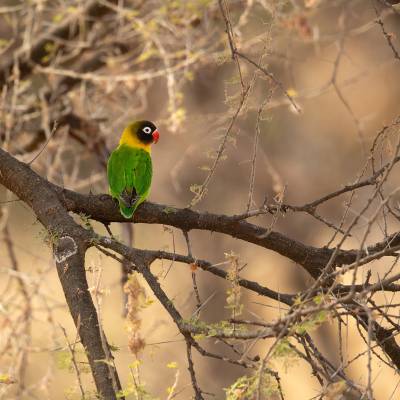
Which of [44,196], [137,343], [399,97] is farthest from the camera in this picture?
[399,97]

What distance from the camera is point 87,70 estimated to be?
7188 millimetres

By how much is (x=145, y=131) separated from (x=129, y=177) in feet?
3.39

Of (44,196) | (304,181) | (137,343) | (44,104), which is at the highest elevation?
(304,181)

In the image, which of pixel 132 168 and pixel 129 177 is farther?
pixel 132 168

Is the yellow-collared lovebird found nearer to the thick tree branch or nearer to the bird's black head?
the bird's black head

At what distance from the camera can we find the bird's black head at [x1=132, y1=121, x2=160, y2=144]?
19.2 ft

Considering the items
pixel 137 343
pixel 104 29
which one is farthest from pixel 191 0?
pixel 137 343

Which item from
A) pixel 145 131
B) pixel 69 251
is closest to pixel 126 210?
pixel 69 251

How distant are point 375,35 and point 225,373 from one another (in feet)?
17.3

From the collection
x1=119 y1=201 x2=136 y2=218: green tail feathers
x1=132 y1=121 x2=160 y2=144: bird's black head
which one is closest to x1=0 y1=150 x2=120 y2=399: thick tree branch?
x1=119 y1=201 x2=136 y2=218: green tail feathers

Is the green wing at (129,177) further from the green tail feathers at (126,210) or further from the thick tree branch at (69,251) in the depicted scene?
the thick tree branch at (69,251)

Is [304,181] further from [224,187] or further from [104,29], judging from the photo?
[104,29]

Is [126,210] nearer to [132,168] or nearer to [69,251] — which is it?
[69,251]

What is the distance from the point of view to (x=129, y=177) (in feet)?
16.0
